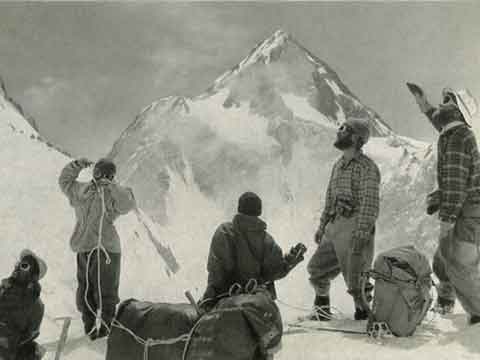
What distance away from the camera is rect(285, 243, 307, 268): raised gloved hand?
3314 millimetres

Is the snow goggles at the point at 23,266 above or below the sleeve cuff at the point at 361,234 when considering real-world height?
below

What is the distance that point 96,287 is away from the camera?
4082 mm

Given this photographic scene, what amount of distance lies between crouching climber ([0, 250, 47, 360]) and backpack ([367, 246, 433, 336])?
7.04 ft

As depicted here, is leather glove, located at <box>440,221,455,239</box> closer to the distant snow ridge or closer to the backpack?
the backpack

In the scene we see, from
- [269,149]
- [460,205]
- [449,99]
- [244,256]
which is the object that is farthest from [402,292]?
[269,149]

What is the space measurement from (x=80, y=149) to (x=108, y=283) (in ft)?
10.2

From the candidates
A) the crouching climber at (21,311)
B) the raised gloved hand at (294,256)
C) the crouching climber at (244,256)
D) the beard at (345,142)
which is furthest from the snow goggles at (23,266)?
the beard at (345,142)

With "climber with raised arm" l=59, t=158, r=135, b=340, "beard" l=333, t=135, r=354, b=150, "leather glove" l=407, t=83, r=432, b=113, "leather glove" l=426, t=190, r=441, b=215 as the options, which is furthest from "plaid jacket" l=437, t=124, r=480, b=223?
"climber with raised arm" l=59, t=158, r=135, b=340

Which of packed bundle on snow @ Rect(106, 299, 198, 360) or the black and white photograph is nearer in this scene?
packed bundle on snow @ Rect(106, 299, 198, 360)

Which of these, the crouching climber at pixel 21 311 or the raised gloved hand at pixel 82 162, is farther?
the raised gloved hand at pixel 82 162

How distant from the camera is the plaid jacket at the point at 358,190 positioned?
4.18 m

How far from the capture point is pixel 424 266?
3822 millimetres

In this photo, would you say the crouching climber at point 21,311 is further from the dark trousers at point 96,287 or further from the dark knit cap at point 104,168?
the dark knit cap at point 104,168

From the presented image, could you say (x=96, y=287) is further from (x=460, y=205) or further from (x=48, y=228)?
(x=48, y=228)
